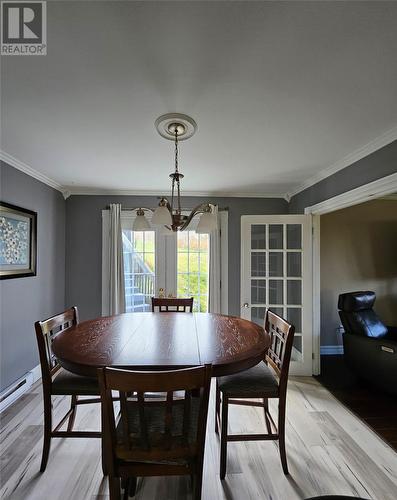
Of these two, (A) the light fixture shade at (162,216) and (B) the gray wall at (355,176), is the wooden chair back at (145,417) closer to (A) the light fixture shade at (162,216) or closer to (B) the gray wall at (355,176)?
(A) the light fixture shade at (162,216)

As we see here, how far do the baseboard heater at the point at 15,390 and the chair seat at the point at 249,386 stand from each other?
2078 mm

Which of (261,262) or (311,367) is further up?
(261,262)

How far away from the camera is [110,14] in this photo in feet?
3.49

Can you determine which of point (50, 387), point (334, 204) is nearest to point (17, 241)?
point (50, 387)

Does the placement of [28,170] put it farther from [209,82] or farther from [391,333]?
[391,333]

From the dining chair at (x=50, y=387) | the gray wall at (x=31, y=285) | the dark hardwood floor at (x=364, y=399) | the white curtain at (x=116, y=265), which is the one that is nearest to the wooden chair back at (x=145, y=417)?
the dining chair at (x=50, y=387)

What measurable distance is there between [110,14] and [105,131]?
1.05m

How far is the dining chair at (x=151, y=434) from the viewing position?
111 cm

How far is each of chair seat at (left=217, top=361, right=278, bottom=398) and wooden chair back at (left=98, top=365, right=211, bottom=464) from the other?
44cm

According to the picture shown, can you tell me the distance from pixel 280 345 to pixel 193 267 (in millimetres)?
2144

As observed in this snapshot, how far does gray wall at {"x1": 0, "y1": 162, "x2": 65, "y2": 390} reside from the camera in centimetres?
257

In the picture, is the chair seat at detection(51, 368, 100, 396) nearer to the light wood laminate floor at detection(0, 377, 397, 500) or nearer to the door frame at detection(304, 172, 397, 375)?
the light wood laminate floor at detection(0, 377, 397, 500)

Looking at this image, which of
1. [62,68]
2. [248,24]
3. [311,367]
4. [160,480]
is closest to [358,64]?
[248,24]

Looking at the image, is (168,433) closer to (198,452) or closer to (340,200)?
(198,452)
